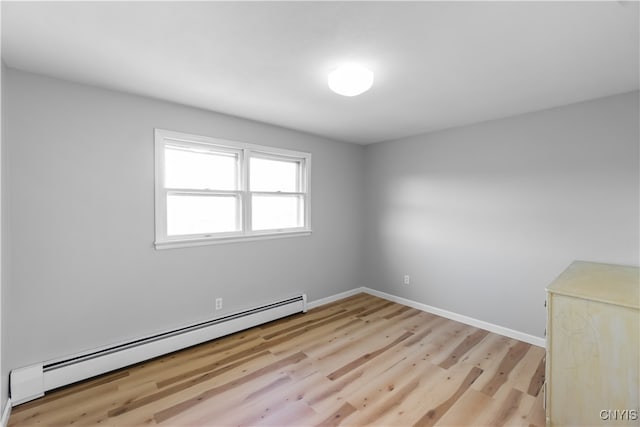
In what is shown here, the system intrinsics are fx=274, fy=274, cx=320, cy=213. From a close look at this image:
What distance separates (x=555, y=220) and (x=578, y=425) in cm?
182

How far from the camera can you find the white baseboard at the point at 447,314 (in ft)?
9.64

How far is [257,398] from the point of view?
6.81ft

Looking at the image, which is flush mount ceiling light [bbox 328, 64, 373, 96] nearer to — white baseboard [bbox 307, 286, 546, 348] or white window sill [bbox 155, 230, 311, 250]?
white window sill [bbox 155, 230, 311, 250]

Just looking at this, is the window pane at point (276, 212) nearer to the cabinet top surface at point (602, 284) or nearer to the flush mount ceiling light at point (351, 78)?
the flush mount ceiling light at point (351, 78)

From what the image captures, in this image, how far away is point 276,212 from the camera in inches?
144

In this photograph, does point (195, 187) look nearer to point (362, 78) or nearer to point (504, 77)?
point (362, 78)

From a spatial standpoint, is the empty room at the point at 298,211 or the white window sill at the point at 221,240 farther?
the white window sill at the point at 221,240

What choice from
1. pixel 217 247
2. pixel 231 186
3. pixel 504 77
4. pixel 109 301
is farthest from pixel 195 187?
pixel 504 77

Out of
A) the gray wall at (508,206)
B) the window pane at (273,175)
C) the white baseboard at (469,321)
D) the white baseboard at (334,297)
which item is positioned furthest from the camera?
the white baseboard at (334,297)

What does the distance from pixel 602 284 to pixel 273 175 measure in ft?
10.6

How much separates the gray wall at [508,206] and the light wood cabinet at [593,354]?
93 centimetres

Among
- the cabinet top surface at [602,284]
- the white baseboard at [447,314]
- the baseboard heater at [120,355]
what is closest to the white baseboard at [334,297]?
the white baseboard at [447,314]

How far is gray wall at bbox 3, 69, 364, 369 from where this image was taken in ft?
6.67

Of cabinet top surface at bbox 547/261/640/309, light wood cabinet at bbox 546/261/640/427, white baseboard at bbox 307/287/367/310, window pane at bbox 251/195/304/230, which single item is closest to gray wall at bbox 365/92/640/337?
cabinet top surface at bbox 547/261/640/309
